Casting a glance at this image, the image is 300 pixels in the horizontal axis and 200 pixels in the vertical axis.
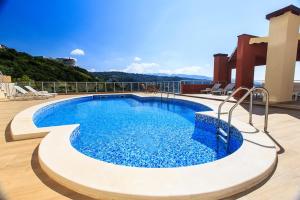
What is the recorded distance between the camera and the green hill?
32219mm

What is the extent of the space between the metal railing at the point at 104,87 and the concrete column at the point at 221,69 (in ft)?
10.3

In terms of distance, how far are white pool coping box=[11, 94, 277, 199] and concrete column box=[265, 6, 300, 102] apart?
20.9ft

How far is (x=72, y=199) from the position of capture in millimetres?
1993

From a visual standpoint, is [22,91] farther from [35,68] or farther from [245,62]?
[35,68]

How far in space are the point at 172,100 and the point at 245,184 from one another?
30.0 feet

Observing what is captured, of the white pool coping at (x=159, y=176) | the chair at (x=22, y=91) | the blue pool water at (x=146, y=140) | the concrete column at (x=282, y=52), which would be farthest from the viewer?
the chair at (x=22, y=91)

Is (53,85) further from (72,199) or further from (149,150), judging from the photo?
(72,199)

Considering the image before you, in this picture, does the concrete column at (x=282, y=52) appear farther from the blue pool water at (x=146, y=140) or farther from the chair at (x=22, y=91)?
the chair at (x=22, y=91)

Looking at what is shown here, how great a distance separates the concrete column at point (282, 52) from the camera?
783 cm

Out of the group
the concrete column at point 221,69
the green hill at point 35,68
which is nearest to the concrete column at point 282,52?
the concrete column at point 221,69

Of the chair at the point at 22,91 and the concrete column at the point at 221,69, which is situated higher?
the concrete column at the point at 221,69

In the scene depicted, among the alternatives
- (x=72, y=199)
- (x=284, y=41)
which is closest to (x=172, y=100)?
(x=284, y=41)

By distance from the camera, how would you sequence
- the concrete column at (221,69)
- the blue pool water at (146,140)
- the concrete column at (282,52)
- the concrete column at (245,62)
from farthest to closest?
the concrete column at (221,69) < the concrete column at (245,62) < the concrete column at (282,52) < the blue pool water at (146,140)

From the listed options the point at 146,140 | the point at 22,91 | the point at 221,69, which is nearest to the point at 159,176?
the point at 146,140
